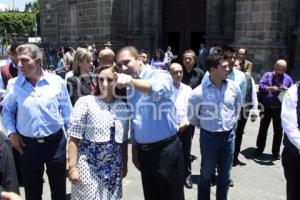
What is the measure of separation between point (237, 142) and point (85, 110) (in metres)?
3.90

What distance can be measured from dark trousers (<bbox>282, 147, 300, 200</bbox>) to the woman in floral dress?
1.62 metres

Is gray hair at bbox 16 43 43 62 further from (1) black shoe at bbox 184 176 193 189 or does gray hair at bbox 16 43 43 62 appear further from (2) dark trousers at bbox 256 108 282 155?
(2) dark trousers at bbox 256 108 282 155

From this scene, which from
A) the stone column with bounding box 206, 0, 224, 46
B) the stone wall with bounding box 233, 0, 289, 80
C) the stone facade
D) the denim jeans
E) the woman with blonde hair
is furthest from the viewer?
the stone column with bounding box 206, 0, 224, 46

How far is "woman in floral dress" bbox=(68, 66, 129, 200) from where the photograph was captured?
→ 3408mm

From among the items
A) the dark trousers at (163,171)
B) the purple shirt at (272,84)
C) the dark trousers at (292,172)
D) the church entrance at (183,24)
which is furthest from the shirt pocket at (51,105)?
the church entrance at (183,24)

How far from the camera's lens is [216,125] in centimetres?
464

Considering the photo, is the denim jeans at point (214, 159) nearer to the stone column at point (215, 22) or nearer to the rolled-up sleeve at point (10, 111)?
the rolled-up sleeve at point (10, 111)

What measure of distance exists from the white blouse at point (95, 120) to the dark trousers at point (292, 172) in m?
1.63

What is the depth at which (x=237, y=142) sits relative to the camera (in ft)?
22.1

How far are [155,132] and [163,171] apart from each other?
0.36 metres

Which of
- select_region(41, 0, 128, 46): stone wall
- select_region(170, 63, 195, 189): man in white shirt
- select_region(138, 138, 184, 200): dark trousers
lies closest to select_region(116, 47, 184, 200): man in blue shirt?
select_region(138, 138, 184, 200): dark trousers

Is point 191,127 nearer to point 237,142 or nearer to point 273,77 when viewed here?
point 237,142

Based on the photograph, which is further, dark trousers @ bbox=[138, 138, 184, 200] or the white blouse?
dark trousers @ bbox=[138, 138, 184, 200]

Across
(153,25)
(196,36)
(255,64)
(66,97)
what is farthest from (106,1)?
(66,97)
